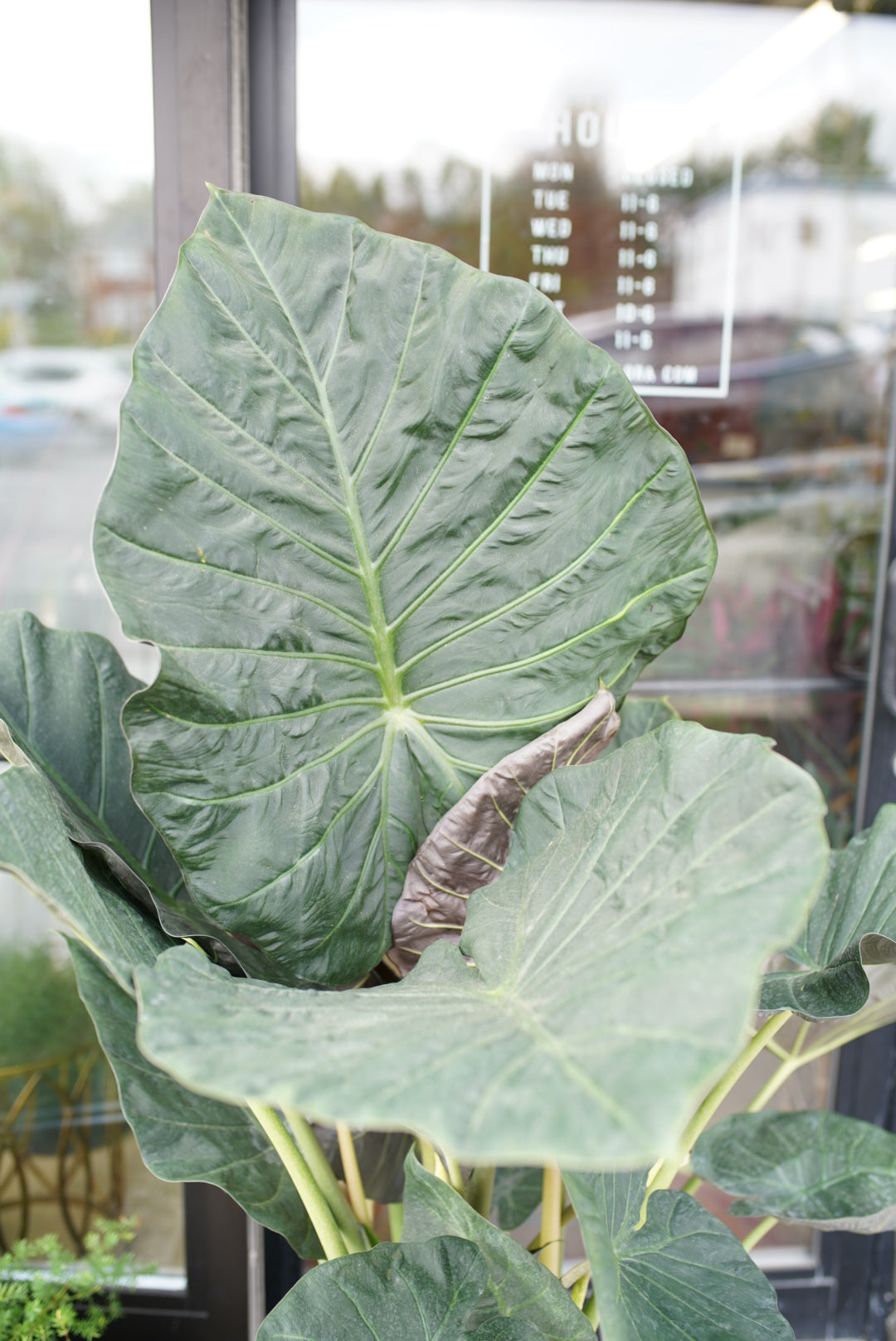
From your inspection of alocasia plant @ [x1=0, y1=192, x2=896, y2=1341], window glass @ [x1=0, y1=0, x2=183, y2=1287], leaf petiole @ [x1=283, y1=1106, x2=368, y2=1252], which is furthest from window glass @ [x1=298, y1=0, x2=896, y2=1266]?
leaf petiole @ [x1=283, y1=1106, x2=368, y2=1252]

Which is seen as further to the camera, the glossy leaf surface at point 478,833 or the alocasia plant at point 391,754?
the glossy leaf surface at point 478,833

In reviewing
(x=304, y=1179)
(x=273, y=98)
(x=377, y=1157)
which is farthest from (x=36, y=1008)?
(x=273, y=98)

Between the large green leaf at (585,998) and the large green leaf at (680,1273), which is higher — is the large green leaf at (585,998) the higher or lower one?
the higher one

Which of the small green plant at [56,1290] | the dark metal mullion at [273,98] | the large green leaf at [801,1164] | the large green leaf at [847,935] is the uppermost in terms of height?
the dark metal mullion at [273,98]

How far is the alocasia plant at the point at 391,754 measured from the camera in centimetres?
48

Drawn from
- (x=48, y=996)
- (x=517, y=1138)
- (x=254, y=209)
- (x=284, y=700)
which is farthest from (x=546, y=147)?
(x=48, y=996)

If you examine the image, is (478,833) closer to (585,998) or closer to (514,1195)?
(585,998)

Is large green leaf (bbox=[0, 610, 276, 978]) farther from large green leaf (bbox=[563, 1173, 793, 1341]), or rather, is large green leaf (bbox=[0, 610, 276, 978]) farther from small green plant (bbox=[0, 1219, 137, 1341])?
small green plant (bbox=[0, 1219, 137, 1341])

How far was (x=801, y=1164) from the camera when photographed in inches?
33.6

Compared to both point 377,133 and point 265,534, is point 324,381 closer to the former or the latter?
point 265,534

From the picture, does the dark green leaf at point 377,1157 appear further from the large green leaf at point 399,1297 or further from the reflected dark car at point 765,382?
the reflected dark car at point 765,382

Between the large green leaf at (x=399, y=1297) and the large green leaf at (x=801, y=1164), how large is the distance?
352 millimetres

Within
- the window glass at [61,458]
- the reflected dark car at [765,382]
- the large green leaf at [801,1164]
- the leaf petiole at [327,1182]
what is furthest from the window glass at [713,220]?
the leaf petiole at [327,1182]

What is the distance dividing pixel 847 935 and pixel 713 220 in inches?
42.0
